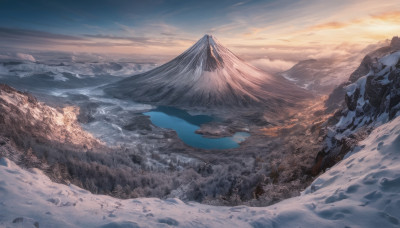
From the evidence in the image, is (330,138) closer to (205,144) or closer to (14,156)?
(14,156)

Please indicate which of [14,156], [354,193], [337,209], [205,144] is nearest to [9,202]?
[14,156]

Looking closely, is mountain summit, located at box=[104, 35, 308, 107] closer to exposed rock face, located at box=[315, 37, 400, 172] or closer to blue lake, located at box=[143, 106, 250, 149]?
blue lake, located at box=[143, 106, 250, 149]

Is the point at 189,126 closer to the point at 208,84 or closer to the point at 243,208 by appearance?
the point at 208,84

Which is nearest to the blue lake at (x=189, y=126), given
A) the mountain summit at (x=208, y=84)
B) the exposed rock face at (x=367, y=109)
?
the mountain summit at (x=208, y=84)

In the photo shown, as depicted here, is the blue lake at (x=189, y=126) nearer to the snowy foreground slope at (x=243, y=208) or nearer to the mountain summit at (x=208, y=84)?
the mountain summit at (x=208, y=84)

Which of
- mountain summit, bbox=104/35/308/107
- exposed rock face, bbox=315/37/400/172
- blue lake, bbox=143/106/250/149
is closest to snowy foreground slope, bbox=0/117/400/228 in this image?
exposed rock face, bbox=315/37/400/172

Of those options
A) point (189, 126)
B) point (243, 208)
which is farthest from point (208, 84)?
point (243, 208)

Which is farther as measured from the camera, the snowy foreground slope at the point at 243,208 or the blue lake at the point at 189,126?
the blue lake at the point at 189,126
